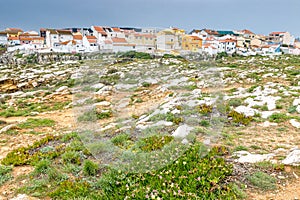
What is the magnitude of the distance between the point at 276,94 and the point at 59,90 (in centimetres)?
1384

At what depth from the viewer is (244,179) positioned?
4.66 meters

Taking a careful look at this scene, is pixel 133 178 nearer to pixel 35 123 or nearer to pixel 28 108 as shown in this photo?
pixel 35 123

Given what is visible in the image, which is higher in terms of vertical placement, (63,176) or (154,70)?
(154,70)

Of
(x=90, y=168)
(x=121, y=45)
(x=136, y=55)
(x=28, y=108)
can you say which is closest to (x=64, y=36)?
(x=28, y=108)

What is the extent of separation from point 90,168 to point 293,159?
14.2 ft

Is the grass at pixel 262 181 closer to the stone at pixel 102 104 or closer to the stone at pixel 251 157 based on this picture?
the stone at pixel 251 157

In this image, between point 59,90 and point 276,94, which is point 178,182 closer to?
point 276,94

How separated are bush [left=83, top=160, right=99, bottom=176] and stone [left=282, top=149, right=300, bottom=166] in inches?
159

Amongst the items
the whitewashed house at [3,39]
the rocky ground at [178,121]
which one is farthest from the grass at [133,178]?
the whitewashed house at [3,39]

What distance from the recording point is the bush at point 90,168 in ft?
17.1

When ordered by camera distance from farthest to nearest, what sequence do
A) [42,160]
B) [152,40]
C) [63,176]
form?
[152,40], [42,160], [63,176]

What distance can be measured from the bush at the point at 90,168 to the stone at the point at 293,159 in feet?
13.2

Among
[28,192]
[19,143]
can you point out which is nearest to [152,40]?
[28,192]

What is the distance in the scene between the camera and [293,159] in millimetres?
5043
